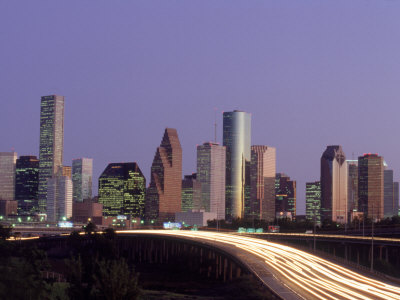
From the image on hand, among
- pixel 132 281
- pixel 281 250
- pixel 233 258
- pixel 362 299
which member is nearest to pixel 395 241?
pixel 281 250

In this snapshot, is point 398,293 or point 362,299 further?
point 398,293

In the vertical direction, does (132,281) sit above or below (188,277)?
above

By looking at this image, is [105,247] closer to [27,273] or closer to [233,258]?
[233,258]

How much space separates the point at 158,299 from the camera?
9994 centimetres

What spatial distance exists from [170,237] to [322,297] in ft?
400

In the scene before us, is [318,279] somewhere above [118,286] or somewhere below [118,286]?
below

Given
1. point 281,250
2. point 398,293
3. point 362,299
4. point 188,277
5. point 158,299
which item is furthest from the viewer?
point 188,277

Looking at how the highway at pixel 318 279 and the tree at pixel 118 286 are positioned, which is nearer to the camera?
the tree at pixel 118 286

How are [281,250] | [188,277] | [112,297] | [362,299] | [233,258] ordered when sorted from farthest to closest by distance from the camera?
[188,277], [281,250], [233,258], [362,299], [112,297]

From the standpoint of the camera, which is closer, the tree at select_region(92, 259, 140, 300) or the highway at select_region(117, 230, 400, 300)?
the tree at select_region(92, 259, 140, 300)

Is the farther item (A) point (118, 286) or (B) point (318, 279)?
(B) point (318, 279)

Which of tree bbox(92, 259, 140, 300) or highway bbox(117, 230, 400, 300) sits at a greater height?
tree bbox(92, 259, 140, 300)

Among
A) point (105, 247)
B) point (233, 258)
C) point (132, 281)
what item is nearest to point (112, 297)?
point (132, 281)

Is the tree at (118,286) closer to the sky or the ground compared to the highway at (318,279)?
closer to the sky
